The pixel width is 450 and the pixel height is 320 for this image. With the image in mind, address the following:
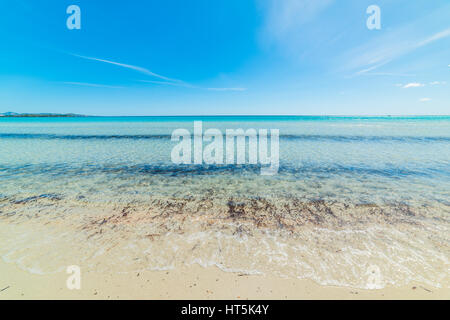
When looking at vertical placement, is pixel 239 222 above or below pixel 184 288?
above

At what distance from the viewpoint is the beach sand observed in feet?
9.38

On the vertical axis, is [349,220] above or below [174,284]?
above

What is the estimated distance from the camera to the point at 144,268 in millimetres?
3357

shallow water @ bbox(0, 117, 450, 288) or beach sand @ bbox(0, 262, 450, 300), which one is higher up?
shallow water @ bbox(0, 117, 450, 288)

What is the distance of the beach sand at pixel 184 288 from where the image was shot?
2859 mm

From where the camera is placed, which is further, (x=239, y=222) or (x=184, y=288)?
(x=239, y=222)

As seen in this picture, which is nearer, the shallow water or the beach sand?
the beach sand

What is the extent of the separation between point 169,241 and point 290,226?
117 inches

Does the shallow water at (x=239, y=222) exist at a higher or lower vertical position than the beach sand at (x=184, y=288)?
higher

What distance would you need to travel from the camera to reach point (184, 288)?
2975 mm

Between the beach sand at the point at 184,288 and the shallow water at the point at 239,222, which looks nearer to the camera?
the beach sand at the point at 184,288
